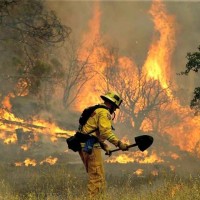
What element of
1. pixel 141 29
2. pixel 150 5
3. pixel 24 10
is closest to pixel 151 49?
pixel 141 29

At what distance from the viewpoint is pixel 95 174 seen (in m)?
6.70

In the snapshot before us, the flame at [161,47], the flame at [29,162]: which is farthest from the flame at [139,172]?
the flame at [161,47]

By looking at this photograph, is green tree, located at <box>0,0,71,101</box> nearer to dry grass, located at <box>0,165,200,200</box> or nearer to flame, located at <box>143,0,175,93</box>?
dry grass, located at <box>0,165,200,200</box>

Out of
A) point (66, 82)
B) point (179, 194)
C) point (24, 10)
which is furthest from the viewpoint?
point (66, 82)

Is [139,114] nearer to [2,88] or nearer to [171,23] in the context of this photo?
[2,88]

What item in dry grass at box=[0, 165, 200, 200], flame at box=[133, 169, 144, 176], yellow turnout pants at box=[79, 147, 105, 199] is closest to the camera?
yellow turnout pants at box=[79, 147, 105, 199]

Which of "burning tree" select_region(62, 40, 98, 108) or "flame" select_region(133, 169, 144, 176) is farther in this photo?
"burning tree" select_region(62, 40, 98, 108)

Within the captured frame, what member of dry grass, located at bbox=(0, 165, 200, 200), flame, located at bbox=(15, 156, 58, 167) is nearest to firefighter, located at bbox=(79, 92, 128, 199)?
dry grass, located at bbox=(0, 165, 200, 200)

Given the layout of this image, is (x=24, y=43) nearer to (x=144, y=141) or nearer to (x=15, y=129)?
(x=15, y=129)

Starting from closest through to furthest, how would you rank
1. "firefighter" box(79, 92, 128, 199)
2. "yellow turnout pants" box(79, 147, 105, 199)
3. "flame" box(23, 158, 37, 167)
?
"firefighter" box(79, 92, 128, 199), "yellow turnout pants" box(79, 147, 105, 199), "flame" box(23, 158, 37, 167)

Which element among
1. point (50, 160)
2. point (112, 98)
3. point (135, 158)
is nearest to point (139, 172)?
point (135, 158)

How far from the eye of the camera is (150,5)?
36.4 m

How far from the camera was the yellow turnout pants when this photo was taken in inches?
260

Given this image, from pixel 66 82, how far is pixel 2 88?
1129cm
